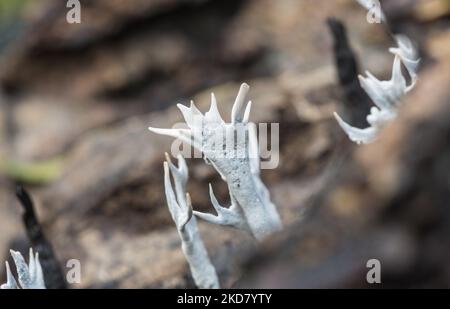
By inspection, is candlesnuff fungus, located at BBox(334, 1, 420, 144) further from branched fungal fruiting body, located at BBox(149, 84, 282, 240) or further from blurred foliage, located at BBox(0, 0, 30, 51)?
blurred foliage, located at BBox(0, 0, 30, 51)

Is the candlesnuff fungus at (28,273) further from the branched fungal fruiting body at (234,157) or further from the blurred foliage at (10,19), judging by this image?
the blurred foliage at (10,19)

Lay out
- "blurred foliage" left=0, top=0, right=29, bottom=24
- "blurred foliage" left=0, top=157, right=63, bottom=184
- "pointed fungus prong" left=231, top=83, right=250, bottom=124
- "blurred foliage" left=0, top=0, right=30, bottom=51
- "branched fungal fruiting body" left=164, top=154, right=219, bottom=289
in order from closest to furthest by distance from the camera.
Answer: "pointed fungus prong" left=231, top=83, right=250, bottom=124 → "branched fungal fruiting body" left=164, top=154, right=219, bottom=289 → "blurred foliage" left=0, top=157, right=63, bottom=184 → "blurred foliage" left=0, top=0, right=30, bottom=51 → "blurred foliage" left=0, top=0, right=29, bottom=24

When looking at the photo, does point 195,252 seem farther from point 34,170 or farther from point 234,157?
point 34,170

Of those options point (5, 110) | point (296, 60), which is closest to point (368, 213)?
point (296, 60)

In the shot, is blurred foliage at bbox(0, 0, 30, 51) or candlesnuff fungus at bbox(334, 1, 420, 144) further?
blurred foliage at bbox(0, 0, 30, 51)

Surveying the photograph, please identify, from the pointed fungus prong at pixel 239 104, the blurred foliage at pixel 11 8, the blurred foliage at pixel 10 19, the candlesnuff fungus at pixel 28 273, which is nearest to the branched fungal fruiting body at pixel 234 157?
the pointed fungus prong at pixel 239 104

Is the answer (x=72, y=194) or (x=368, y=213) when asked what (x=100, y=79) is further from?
(x=368, y=213)

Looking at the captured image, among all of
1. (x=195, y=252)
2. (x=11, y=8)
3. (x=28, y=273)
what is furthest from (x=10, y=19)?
(x=195, y=252)

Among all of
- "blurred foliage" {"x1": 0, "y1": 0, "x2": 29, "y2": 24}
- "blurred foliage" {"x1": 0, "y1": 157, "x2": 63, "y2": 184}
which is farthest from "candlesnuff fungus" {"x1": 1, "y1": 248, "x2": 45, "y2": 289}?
"blurred foliage" {"x1": 0, "y1": 0, "x2": 29, "y2": 24}

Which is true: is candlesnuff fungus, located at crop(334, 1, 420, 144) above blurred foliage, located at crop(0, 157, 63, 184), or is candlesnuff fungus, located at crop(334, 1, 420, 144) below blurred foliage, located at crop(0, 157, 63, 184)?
below
